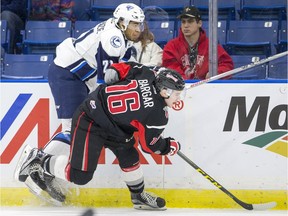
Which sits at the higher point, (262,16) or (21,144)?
(262,16)

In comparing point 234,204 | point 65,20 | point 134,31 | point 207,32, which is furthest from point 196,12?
point 234,204

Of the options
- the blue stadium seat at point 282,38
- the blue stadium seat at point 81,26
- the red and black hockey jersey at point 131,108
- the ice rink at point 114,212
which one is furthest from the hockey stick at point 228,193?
the blue stadium seat at point 81,26

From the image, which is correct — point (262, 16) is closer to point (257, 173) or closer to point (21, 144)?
point (257, 173)

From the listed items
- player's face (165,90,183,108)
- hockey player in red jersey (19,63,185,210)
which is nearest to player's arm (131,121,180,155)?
hockey player in red jersey (19,63,185,210)

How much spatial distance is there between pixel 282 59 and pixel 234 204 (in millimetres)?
972

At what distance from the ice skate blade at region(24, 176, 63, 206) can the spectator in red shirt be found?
3.70ft

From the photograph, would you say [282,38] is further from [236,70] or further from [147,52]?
[147,52]

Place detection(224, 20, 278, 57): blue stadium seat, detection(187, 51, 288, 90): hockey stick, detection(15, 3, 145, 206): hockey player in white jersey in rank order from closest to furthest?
detection(15, 3, 145, 206): hockey player in white jersey, detection(187, 51, 288, 90): hockey stick, detection(224, 20, 278, 57): blue stadium seat

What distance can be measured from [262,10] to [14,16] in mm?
1647

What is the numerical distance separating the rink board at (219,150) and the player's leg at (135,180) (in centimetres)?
15

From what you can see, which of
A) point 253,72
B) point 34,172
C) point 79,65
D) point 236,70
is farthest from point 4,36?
point 253,72

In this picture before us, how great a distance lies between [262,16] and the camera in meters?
5.98

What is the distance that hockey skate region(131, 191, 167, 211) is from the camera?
19.0 ft

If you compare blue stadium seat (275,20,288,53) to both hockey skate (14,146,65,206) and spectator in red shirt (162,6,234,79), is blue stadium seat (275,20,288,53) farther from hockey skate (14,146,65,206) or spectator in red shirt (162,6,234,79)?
hockey skate (14,146,65,206)
